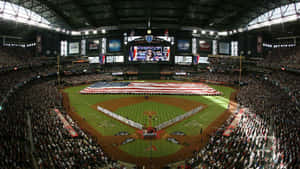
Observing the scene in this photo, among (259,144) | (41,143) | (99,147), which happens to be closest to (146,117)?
(99,147)

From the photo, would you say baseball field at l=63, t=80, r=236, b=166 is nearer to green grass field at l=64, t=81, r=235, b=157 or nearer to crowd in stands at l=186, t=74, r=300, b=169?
green grass field at l=64, t=81, r=235, b=157

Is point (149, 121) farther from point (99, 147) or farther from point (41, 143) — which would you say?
point (41, 143)

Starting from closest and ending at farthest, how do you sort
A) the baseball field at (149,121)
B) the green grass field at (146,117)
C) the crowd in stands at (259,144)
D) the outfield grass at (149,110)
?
1. the crowd in stands at (259,144)
2. the baseball field at (149,121)
3. the green grass field at (146,117)
4. the outfield grass at (149,110)

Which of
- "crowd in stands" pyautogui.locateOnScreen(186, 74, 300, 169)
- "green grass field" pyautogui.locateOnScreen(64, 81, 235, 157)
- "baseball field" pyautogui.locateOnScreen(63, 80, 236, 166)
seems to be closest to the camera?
"crowd in stands" pyautogui.locateOnScreen(186, 74, 300, 169)

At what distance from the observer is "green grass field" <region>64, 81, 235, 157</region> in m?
18.5

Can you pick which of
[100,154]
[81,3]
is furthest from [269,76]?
[81,3]

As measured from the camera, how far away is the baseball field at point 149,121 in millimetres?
17750

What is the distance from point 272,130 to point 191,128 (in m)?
8.35

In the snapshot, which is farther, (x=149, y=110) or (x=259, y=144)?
(x=149, y=110)

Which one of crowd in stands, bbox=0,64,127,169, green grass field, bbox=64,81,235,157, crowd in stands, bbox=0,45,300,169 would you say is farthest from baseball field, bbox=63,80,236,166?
crowd in stands, bbox=0,64,127,169

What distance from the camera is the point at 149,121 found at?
983 inches

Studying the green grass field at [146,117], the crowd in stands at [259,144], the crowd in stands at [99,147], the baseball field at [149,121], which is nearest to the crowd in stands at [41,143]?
the crowd in stands at [99,147]

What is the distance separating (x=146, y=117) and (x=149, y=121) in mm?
1784

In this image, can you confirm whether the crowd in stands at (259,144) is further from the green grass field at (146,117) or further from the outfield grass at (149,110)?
the outfield grass at (149,110)
